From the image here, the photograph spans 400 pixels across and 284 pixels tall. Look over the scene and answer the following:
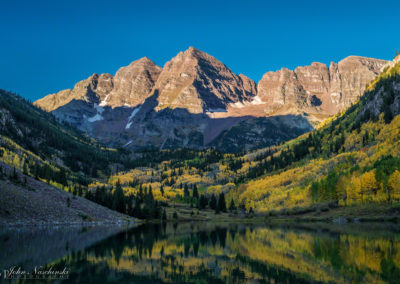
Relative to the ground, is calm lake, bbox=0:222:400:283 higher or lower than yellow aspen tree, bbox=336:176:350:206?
lower

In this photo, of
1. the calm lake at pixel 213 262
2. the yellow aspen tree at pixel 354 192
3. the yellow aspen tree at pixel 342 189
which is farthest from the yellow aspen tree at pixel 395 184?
the calm lake at pixel 213 262

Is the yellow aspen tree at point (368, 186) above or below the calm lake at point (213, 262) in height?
above

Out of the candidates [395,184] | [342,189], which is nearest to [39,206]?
[342,189]

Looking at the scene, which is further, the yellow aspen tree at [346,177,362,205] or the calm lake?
the yellow aspen tree at [346,177,362,205]

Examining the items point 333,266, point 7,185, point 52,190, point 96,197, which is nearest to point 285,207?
point 96,197

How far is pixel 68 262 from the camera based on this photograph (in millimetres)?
45375

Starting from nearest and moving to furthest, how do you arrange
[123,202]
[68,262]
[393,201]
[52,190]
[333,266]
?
[333,266] < [68,262] < [393,201] < [52,190] < [123,202]

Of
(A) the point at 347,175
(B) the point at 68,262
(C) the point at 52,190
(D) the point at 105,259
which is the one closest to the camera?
(B) the point at 68,262

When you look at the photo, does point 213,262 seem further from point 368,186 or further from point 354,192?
point 354,192

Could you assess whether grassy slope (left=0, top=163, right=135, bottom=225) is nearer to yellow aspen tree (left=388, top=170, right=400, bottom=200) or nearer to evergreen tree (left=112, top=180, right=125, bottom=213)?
evergreen tree (left=112, top=180, right=125, bottom=213)

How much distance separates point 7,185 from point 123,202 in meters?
65.9

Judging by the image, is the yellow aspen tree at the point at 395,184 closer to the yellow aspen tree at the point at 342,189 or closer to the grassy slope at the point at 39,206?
the yellow aspen tree at the point at 342,189

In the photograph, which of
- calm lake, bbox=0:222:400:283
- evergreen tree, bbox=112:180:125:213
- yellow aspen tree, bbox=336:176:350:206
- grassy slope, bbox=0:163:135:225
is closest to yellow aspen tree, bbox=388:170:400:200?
yellow aspen tree, bbox=336:176:350:206

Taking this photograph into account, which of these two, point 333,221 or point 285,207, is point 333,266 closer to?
point 333,221
